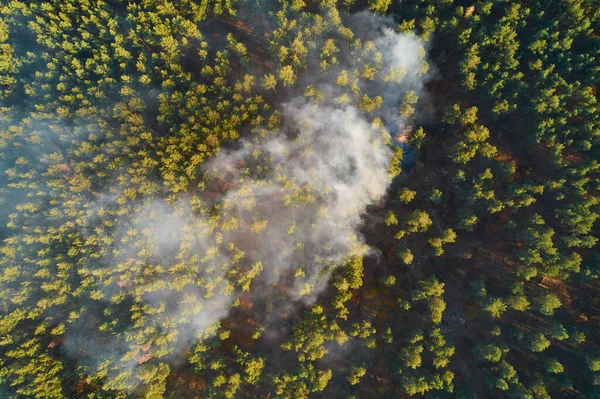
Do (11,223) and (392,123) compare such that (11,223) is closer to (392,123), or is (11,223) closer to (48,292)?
(48,292)

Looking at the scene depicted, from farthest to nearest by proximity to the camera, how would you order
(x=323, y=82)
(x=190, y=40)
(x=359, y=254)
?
(x=190, y=40) < (x=323, y=82) < (x=359, y=254)

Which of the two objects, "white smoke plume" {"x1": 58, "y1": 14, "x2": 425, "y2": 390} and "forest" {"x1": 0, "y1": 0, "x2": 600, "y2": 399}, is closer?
"forest" {"x1": 0, "y1": 0, "x2": 600, "y2": 399}

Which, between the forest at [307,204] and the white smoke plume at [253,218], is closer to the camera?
the forest at [307,204]

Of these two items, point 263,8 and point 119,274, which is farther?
point 263,8

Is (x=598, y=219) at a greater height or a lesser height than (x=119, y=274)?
greater

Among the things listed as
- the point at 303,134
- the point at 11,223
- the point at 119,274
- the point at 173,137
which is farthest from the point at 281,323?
the point at 11,223

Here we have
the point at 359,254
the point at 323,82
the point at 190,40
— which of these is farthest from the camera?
the point at 190,40

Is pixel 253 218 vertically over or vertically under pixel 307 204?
under

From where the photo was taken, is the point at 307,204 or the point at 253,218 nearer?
the point at 307,204
